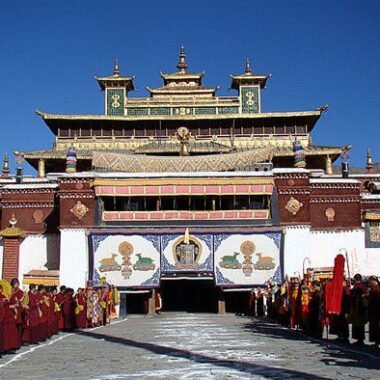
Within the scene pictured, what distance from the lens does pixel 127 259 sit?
22250mm

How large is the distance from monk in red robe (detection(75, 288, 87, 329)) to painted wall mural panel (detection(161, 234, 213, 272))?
643cm

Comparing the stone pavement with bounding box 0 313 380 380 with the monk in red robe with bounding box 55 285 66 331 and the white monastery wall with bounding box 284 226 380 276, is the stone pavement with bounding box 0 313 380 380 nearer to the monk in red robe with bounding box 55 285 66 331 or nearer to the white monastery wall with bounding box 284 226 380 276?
→ the monk in red robe with bounding box 55 285 66 331

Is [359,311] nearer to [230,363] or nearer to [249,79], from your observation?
[230,363]

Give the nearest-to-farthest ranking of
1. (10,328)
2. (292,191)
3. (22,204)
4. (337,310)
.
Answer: (10,328), (337,310), (292,191), (22,204)

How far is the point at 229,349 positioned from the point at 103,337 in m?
3.86

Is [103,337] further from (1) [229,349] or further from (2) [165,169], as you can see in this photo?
(2) [165,169]

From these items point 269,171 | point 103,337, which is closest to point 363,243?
point 269,171

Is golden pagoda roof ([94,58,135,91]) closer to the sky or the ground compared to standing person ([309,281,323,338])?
closer to the sky

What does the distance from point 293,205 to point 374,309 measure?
42.0ft

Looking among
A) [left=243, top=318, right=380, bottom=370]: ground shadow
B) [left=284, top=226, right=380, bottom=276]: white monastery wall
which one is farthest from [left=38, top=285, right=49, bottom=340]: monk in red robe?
[left=284, top=226, right=380, bottom=276]: white monastery wall

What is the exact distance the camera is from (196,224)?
898 inches

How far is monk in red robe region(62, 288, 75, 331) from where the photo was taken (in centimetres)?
1498

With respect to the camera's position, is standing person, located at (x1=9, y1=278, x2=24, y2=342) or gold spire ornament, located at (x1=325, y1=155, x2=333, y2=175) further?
gold spire ornament, located at (x1=325, y1=155, x2=333, y2=175)

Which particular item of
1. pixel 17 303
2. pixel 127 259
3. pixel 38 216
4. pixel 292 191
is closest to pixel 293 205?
pixel 292 191
